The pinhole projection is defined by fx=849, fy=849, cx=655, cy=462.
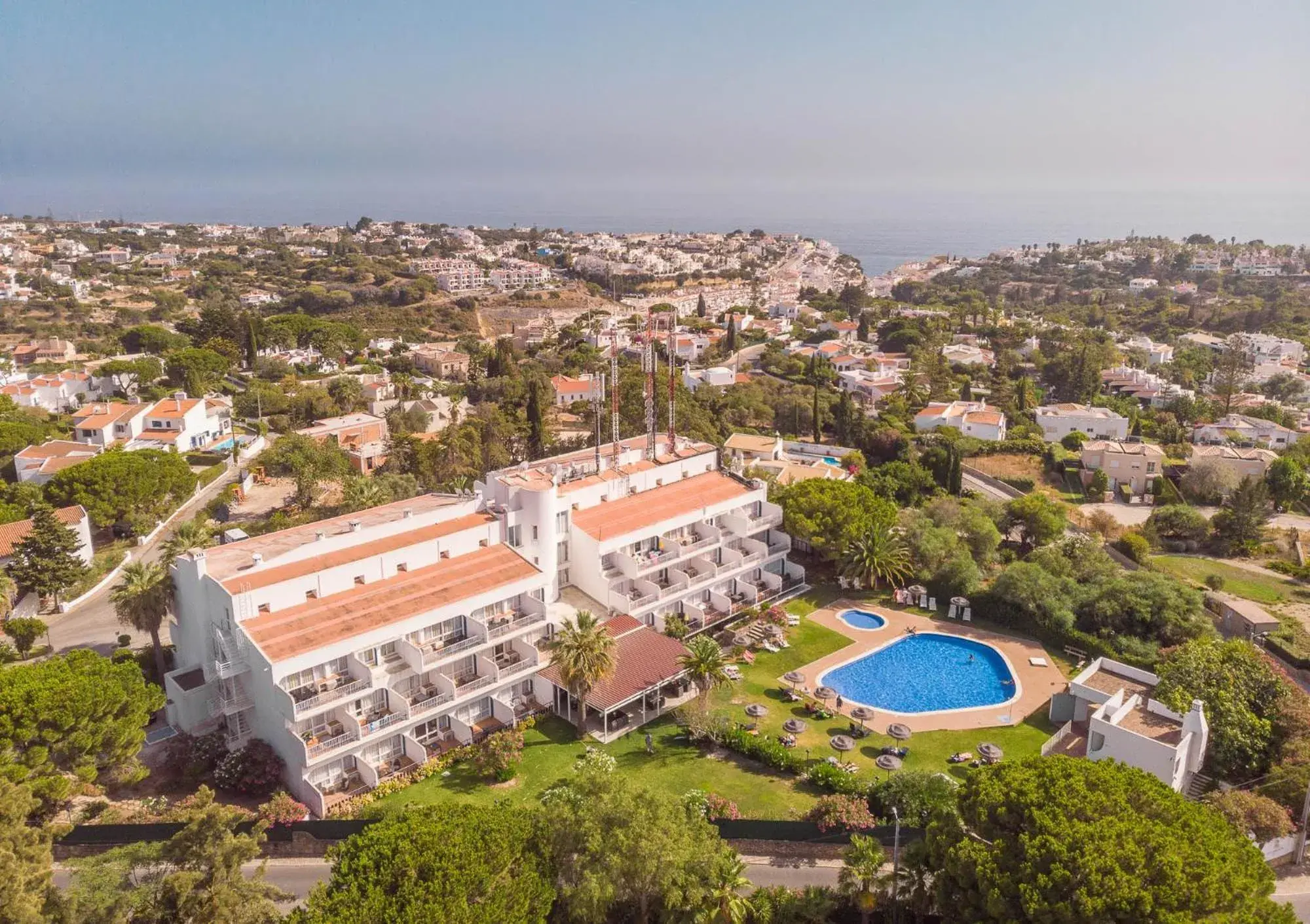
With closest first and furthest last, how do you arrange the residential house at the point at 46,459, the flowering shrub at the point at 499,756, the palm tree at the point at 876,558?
the flowering shrub at the point at 499,756 < the palm tree at the point at 876,558 < the residential house at the point at 46,459

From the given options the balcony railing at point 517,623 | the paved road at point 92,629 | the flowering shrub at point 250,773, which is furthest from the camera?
the paved road at point 92,629

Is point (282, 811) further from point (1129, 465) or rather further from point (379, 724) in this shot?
point (1129, 465)

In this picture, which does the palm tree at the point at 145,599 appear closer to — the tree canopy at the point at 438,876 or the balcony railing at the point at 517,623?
the balcony railing at the point at 517,623

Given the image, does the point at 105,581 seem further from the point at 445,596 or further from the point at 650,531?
the point at 650,531

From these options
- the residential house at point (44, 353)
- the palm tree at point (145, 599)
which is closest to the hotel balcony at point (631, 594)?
the palm tree at point (145, 599)

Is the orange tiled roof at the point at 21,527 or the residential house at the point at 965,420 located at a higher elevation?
the orange tiled roof at the point at 21,527

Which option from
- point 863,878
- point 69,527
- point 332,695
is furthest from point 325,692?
point 69,527

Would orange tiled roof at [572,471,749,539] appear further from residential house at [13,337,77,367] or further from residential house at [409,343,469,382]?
residential house at [13,337,77,367]
